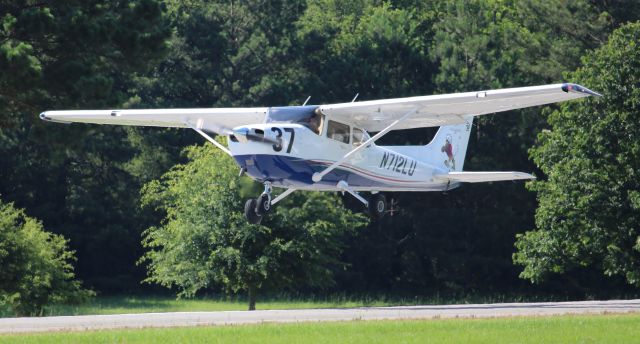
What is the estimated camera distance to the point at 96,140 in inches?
2010

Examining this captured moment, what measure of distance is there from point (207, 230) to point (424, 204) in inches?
901

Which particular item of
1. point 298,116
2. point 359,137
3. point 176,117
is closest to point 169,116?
point 176,117

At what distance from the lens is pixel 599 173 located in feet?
113

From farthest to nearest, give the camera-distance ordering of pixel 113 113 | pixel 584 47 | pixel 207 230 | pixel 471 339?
pixel 584 47, pixel 207 230, pixel 113 113, pixel 471 339

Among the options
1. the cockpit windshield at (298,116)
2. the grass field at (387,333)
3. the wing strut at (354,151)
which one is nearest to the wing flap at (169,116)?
the cockpit windshield at (298,116)

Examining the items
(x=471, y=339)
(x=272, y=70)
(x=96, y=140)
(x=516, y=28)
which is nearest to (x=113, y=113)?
(x=471, y=339)

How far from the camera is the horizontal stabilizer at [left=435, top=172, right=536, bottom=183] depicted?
25.2 meters

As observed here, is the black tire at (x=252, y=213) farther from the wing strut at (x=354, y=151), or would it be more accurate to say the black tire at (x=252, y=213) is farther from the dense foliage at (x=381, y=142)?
the dense foliage at (x=381, y=142)

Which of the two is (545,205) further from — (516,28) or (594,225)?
(516,28)

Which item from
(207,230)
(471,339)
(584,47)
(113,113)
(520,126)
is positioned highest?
(584,47)

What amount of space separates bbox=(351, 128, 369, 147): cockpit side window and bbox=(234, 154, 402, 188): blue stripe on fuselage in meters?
0.71

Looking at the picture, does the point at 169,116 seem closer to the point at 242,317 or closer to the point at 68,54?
the point at 68,54

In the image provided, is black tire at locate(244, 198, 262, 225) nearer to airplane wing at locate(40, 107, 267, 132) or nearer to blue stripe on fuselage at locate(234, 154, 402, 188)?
blue stripe on fuselage at locate(234, 154, 402, 188)

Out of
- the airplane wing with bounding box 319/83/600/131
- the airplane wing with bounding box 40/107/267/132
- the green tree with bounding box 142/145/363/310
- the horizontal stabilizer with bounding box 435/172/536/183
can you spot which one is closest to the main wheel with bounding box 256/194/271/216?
the airplane wing with bounding box 40/107/267/132
